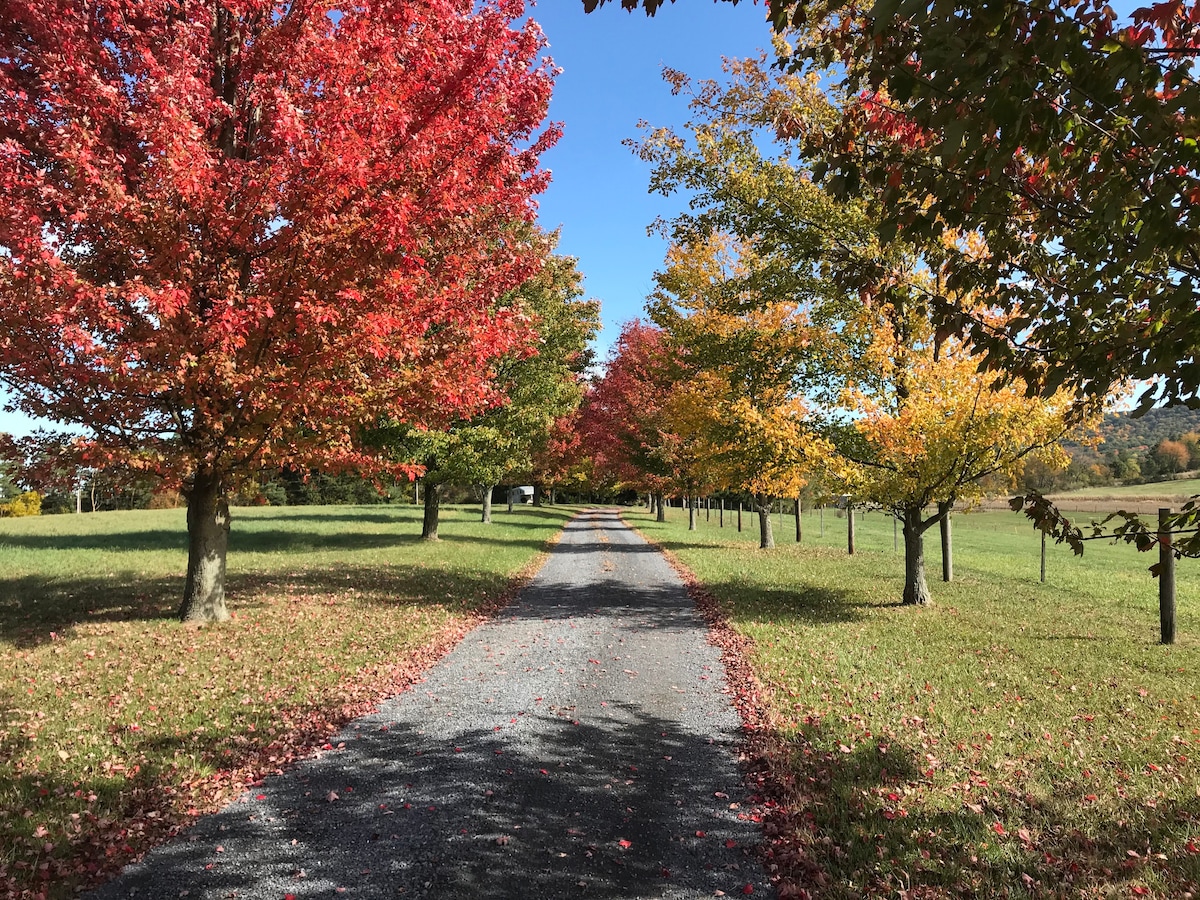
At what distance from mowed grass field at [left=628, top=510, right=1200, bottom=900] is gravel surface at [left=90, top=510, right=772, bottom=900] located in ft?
2.10

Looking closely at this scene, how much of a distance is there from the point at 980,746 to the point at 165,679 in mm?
8207

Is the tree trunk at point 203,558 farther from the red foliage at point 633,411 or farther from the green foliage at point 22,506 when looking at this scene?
the green foliage at point 22,506

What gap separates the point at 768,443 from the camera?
39.3 ft

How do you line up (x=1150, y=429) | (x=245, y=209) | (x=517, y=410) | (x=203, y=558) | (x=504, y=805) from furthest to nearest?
(x=1150, y=429) → (x=517, y=410) → (x=203, y=558) → (x=245, y=209) → (x=504, y=805)

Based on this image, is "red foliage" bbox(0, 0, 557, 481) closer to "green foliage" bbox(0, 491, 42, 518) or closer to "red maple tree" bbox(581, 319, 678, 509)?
"red maple tree" bbox(581, 319, 678, 509)

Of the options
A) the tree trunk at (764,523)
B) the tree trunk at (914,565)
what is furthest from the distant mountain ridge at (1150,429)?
the tree trunk at (914,565)

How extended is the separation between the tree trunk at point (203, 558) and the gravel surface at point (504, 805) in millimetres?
4587

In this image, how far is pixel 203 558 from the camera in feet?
33.1

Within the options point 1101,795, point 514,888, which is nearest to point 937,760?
point 1101,795

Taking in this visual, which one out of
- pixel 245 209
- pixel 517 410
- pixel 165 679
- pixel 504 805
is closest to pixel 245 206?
pixel 245 209

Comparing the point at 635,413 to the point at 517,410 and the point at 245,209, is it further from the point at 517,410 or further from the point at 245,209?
the point at 245,209

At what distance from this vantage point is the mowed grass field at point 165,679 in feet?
14.2

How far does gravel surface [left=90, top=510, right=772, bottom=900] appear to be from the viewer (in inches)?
146

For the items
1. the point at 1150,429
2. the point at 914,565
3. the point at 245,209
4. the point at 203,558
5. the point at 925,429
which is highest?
the point at 1150,429
